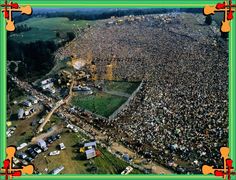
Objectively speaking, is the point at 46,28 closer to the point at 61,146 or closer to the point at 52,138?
the point at 52,138

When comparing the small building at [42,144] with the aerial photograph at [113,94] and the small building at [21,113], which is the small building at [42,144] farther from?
the small building at [21,113]

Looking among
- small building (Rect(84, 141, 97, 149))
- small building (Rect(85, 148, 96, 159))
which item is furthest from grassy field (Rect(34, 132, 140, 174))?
small building (Rect(84, 141, 97, 149))

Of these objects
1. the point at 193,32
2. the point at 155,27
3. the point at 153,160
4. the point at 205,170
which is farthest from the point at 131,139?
the point at 155,27

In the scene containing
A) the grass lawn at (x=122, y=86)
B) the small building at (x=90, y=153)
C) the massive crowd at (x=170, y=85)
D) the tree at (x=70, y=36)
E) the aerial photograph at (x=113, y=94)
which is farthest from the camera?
the tree at (x=70, y=36)

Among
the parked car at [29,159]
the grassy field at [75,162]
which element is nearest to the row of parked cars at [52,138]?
the grassy field at [75,162]

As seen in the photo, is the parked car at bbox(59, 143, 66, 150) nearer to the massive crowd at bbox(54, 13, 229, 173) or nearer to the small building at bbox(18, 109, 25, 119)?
the massive crowd at bbox(54, 13, 229, 173)

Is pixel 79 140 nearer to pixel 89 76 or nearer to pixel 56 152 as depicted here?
pixel 56 152
